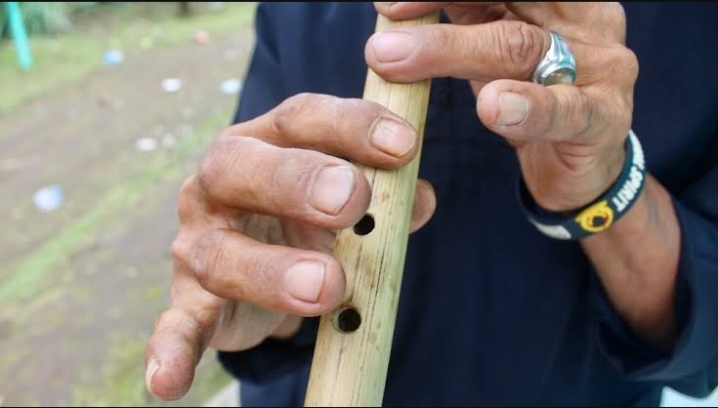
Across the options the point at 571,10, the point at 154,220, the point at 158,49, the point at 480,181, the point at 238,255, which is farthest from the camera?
the point at 158,49

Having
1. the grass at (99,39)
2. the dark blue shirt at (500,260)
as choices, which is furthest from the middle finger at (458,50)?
the grass at (99,39)

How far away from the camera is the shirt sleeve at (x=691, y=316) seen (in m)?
0.69

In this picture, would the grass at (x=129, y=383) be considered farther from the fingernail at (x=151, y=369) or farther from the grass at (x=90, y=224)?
the fingernail at (x=151, y=369)

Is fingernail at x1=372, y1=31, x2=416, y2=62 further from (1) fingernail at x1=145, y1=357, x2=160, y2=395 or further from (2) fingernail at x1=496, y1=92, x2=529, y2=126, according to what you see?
(1) fingernail at x1=145, y1=357, x2=160, y2=395

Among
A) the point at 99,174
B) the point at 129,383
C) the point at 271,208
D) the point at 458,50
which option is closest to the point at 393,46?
the point at 458,50

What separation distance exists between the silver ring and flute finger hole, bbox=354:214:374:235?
0.18m

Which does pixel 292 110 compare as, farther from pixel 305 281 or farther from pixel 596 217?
pixel 596 217

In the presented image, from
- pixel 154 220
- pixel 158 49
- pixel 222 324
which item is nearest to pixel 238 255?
pixel 222 324

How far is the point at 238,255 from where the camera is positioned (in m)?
0.51

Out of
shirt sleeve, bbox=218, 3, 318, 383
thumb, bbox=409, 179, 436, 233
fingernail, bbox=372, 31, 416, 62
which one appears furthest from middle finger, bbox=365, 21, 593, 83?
shirt sleeve, bbox=218, 3, 318, 383

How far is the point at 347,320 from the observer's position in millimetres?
478

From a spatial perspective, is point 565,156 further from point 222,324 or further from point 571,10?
point 222,324

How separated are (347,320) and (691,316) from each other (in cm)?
41

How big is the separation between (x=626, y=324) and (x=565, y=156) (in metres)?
0.32
